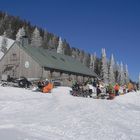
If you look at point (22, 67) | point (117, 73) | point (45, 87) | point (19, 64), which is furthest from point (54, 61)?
point (117, 73)

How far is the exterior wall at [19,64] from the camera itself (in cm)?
4453

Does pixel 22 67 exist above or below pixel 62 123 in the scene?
above

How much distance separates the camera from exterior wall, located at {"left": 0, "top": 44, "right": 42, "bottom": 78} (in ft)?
146

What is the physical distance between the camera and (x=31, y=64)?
44.9m

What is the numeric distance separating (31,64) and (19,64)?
85.0 inches

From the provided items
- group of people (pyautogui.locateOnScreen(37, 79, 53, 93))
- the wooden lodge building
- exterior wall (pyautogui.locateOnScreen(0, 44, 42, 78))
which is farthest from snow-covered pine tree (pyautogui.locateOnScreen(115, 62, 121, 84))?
group of people (pyautogui.locateOnScreen(37, 79, 53, 93))

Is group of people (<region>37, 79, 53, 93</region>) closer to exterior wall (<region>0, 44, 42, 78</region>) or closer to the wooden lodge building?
the wooden lodge building

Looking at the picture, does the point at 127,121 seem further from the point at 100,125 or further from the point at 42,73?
the point at 42,73

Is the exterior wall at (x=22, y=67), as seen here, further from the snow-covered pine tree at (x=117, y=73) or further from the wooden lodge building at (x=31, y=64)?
the snow-covered pine tree at (x=117, y=73)

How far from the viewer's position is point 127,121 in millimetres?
13633

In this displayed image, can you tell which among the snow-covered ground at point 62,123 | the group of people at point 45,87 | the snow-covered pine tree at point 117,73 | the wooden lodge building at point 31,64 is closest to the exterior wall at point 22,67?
the wooden lodge building at point 31,64

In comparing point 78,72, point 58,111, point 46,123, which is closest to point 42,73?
point 78,72

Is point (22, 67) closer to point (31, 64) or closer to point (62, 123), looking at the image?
point (31, 64)

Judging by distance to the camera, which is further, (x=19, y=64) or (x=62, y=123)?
(x=19, y=64)
